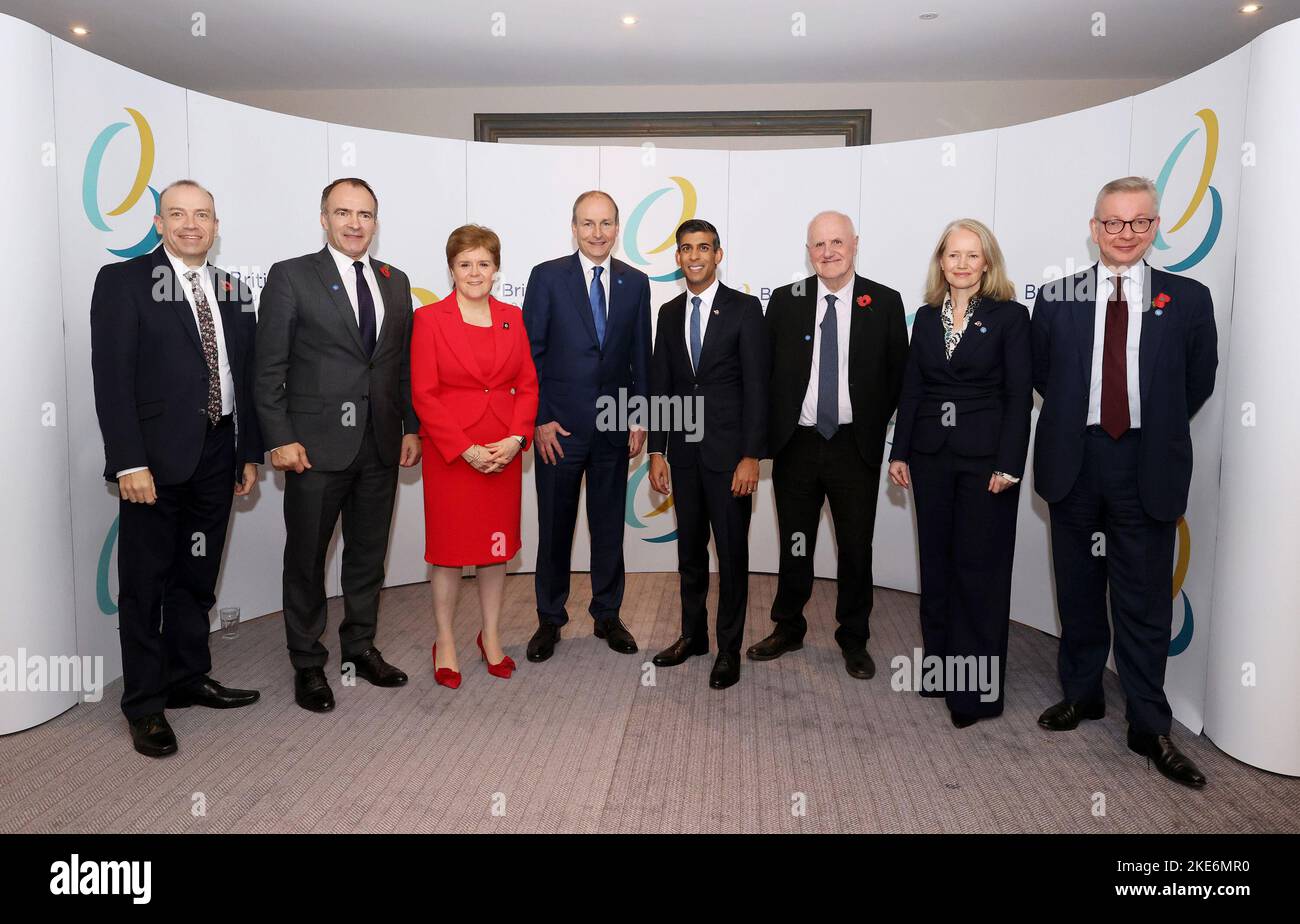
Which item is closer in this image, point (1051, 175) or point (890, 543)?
point (1051, 175)

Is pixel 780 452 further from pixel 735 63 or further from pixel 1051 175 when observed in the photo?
pixel 735 63

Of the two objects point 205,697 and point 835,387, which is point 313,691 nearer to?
point 205,697

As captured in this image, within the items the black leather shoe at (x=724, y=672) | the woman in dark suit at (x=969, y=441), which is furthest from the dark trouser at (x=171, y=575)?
the woman in dark suit at (x=969, y=441)

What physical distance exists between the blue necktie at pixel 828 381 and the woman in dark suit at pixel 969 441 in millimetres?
310

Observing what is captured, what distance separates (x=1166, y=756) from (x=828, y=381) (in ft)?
5.86

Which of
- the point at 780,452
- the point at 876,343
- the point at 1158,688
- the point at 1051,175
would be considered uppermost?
the point at 1051,175

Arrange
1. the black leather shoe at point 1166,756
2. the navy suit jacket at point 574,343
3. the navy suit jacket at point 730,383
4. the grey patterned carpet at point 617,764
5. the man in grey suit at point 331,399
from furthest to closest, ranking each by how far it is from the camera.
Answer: the navy suit jacket at point 574,343
the navy suit jacket at point 730,383
the man in grey suit at point 331,399
the black leather shoe at point 1166,756
the grey patterned carpet at point 617,764

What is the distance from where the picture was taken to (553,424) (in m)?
3.88

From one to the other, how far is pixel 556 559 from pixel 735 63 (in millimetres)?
3980

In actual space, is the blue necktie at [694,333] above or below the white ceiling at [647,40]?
below

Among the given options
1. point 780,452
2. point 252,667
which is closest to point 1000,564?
point 780,452

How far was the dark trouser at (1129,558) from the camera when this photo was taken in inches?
116

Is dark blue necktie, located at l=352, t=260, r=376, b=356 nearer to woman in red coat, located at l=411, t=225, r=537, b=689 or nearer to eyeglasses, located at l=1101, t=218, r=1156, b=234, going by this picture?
woman in red coat, located at l=411, t=225, r=537, b=689

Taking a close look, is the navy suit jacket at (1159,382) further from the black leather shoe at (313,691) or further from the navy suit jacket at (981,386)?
the black leather shoe at (313,691)
